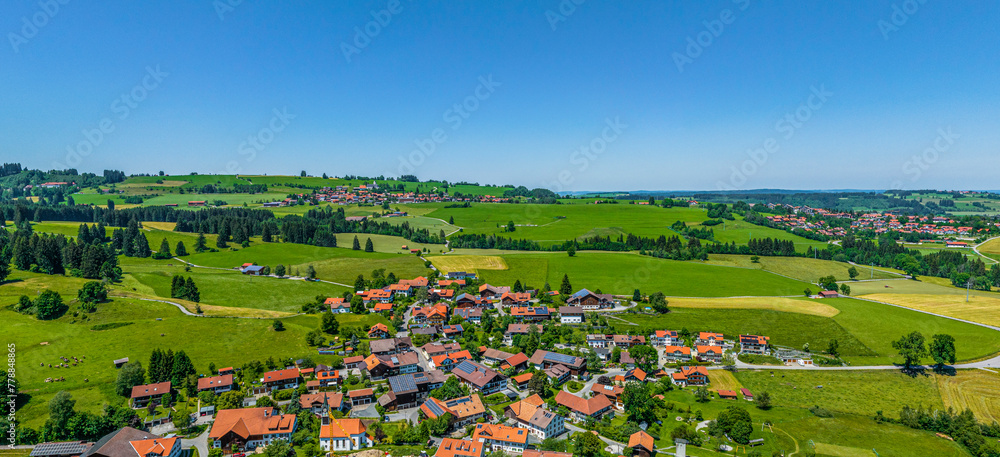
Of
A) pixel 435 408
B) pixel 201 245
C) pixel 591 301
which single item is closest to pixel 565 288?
pixel 591 301

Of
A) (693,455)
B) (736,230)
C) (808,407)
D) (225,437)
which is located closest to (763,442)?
(693,455)

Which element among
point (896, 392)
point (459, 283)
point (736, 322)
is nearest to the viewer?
point (896, 392)

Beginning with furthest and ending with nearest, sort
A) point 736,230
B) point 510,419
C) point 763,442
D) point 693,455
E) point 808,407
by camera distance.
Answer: point 736,230
point 808,407
point 510,419
point 763,442
point 693,455

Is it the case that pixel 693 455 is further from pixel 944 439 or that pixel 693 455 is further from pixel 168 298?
pixel 168 298

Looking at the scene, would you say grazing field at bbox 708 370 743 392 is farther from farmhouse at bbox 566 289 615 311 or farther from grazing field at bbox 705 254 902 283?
grazing field at bbox 705 254 902 283

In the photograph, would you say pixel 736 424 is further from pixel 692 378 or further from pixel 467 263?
pixel 467 263

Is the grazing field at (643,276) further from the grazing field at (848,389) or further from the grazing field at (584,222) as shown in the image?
the grazing field at (848,389)
